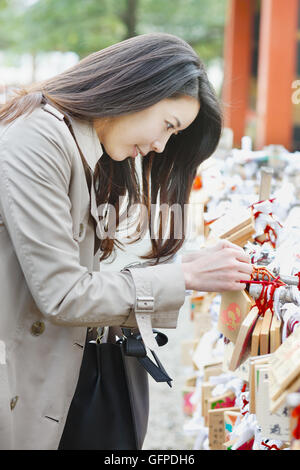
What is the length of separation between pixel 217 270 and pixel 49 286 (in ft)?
1.15

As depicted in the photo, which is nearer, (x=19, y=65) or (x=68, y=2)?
(x=68, y=2)

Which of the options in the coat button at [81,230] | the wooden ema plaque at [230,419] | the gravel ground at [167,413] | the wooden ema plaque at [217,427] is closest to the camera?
the coat button at [81,230]

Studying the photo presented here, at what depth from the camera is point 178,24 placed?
13.3m

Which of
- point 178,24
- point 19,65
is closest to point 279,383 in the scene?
point 178,24

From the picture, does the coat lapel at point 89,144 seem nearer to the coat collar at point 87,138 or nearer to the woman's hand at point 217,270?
the coat collar at point 87,138

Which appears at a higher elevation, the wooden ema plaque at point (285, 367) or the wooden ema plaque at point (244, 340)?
the wooden ema plaque at point (285, 367)

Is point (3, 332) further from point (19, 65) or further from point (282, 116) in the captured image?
point (19, 65)

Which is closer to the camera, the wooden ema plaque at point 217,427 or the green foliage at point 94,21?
the wooden ema plaque at point 217,427

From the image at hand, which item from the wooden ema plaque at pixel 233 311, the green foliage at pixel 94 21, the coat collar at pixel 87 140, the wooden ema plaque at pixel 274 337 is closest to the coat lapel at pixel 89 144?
the coat collar at pixel 87 140

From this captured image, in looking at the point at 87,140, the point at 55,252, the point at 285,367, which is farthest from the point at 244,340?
the point at 87,140

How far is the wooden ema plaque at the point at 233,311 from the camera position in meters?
1.41

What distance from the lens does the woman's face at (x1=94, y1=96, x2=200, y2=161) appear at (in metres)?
1.48
